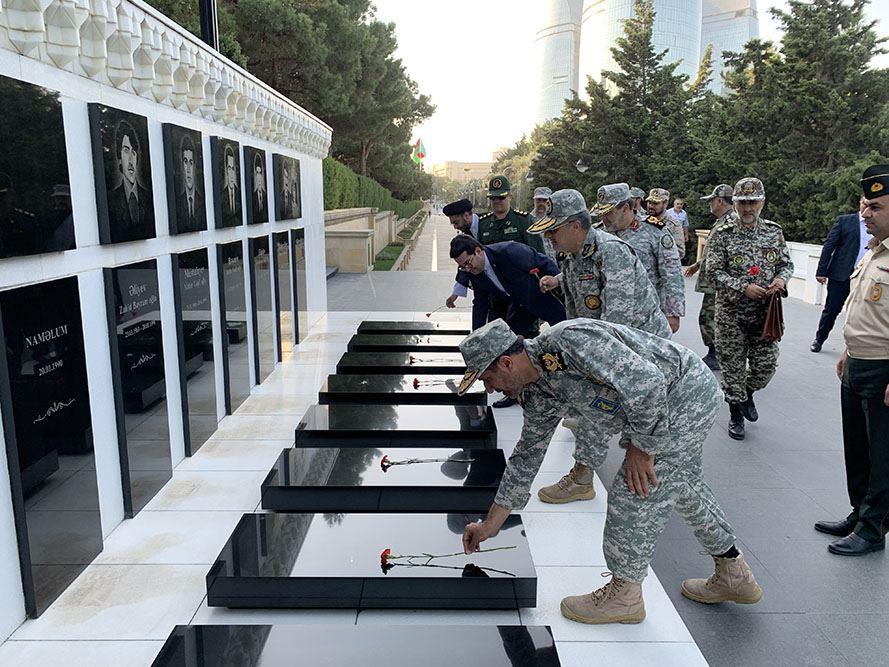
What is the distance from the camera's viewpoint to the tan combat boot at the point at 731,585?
10.5ft

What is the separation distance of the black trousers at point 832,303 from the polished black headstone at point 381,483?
5888mm

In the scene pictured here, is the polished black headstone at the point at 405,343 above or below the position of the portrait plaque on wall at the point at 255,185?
below

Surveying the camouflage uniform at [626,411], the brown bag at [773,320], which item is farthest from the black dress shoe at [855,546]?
the brown bag at [773,320]

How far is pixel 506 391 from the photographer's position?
103 inches

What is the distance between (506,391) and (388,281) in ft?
41.0

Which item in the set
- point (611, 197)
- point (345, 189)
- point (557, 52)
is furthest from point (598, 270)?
point (557, 52)

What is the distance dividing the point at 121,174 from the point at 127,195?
132 mm

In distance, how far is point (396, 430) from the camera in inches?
195

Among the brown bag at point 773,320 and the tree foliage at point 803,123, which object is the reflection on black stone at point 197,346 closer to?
the brown bag at point 773,320

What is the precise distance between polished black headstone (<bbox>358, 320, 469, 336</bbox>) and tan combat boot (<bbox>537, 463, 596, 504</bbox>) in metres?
4.28

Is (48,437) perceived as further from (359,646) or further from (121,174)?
(359,646)

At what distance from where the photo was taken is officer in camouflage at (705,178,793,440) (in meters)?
5.43

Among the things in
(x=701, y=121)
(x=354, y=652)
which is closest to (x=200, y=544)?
(x=354, y=652)

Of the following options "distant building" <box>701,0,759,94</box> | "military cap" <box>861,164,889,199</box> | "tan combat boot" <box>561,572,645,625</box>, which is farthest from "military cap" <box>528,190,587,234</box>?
"distant building" <box>701,0,759,94</box>
